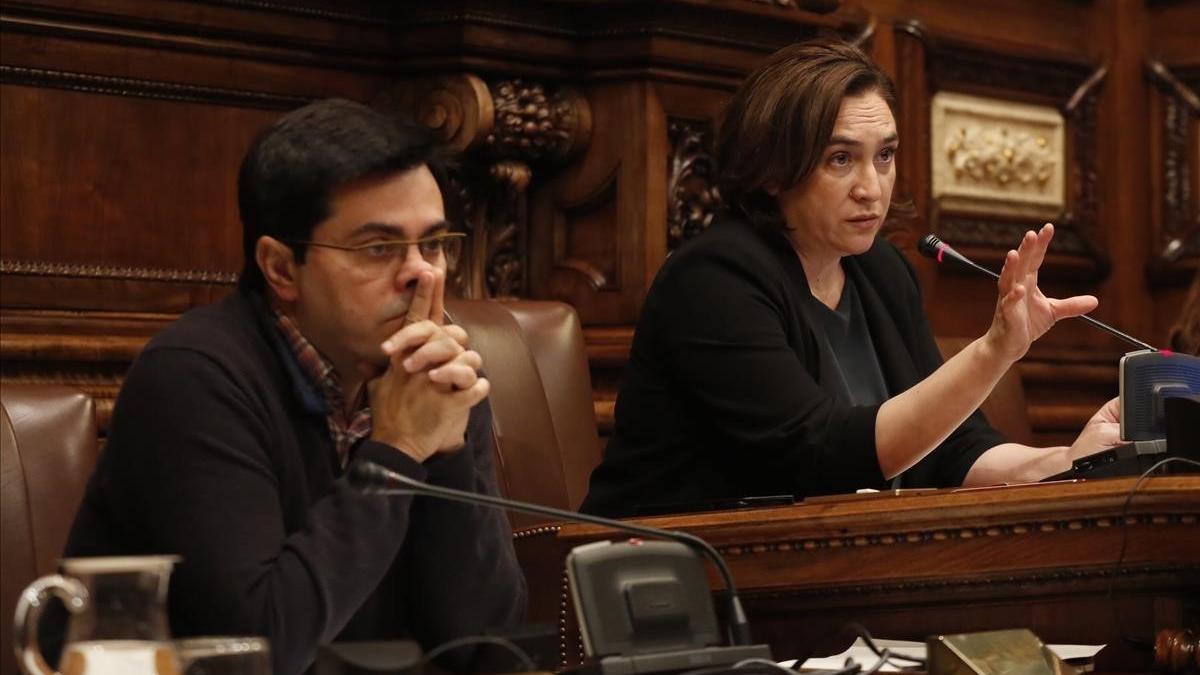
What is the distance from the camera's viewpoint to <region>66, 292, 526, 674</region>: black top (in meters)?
1.73

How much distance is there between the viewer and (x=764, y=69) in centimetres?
280

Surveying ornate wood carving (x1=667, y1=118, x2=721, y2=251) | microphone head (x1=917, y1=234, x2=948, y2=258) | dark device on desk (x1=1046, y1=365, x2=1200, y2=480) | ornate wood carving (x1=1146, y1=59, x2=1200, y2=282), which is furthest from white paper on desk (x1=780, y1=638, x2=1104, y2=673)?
ornate wood carving (x1=1146, y1=59, x2=1200, y2=282)

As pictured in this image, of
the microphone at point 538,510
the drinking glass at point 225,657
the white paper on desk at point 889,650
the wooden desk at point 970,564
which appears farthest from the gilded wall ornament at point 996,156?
the drinking glass at point 225,657

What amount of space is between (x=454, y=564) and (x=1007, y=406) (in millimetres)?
1863

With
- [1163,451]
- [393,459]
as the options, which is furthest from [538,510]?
[1163,451]

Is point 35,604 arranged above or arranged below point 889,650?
above

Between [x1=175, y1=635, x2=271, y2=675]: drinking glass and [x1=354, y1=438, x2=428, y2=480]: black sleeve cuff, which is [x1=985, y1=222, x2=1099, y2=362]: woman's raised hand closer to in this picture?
[x1=354, y1=438, x2=428, y2=480]: black sleeve cuff

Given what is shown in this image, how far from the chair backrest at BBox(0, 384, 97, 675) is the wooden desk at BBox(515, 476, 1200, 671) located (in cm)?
54

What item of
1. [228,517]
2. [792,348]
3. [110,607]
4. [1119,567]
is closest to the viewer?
[110,607]

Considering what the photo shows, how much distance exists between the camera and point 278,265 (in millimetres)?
1939

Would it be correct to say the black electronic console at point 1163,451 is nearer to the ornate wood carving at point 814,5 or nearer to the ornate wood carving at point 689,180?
the ornate wood carving at point 689,180

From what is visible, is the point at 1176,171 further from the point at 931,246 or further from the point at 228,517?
the point at 228,517

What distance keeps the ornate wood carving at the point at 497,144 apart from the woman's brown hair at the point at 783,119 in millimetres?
591

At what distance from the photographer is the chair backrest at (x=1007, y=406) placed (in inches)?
139
